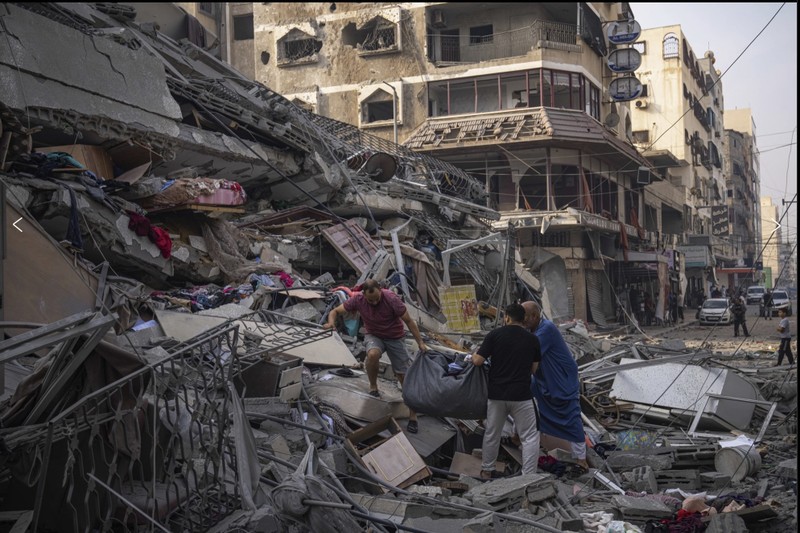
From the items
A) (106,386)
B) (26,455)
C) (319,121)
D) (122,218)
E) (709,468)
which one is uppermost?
(319,121)

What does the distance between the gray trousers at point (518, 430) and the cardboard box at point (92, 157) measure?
7.20m

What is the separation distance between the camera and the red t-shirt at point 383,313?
297 inches

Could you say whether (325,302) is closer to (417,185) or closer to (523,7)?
(417,185)

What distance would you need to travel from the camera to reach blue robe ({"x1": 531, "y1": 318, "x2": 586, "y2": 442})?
7.37m

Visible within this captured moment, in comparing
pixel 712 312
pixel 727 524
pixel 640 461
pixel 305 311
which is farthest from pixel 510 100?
pixel 727 524

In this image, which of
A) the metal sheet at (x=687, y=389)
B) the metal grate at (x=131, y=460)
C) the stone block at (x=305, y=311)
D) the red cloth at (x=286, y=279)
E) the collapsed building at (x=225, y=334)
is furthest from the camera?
the red cloth at (x=286, y=279)

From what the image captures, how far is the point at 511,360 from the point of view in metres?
6.59

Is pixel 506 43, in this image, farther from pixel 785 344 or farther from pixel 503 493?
pixel 503 493

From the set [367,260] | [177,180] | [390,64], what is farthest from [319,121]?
[390,64]

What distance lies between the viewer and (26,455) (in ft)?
12.4

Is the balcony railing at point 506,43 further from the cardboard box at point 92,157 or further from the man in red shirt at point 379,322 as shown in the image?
the man in red shirt at point 379,322

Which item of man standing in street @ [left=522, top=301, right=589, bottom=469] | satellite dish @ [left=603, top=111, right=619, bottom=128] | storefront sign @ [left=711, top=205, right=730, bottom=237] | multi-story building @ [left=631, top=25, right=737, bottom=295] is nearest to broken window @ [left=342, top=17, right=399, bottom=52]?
satellite dish @ [left=603, top=111, right=619, bottom=128]

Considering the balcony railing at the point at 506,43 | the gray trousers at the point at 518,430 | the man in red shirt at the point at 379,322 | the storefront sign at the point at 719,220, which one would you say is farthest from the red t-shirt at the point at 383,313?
the storefront sign at the point at 719,220

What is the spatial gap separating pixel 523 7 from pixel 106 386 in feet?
104
